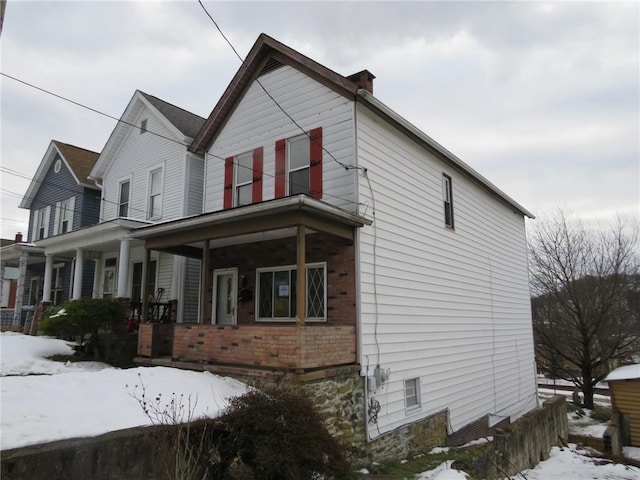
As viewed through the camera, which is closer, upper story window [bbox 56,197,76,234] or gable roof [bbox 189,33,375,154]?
gable roof [bbox 189,33,375,154]

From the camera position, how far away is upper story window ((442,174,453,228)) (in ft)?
44.6

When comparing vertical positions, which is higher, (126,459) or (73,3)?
(73,3)

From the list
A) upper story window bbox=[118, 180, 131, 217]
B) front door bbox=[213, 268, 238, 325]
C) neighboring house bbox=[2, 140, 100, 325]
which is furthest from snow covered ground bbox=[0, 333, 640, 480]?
neighboring house bbox=[2, 140, 100, 325]

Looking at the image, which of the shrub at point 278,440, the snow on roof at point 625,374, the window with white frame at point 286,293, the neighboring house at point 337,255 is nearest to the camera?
the shrub at point 278,440

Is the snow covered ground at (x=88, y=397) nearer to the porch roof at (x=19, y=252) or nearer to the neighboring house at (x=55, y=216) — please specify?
the porch roof at (x=19, y=252)

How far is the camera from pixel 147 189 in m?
15.7

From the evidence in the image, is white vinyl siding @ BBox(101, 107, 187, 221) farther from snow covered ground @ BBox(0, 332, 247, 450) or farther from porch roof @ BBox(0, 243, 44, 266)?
snow covered ground @ BBox(0, 332, 247, 450)

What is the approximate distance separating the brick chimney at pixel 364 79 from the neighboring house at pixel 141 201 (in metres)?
6.52

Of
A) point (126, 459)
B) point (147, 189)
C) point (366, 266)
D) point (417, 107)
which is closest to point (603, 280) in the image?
point (417, 107)

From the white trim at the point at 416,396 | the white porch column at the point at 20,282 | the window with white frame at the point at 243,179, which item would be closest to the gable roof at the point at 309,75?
the window with white frame at the point at 243,179

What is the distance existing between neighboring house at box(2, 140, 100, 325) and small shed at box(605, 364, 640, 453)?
21680 mm

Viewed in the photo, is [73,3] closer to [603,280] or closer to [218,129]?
[218,129]

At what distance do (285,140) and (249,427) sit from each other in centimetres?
735

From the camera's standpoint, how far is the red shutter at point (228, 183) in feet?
40.8
